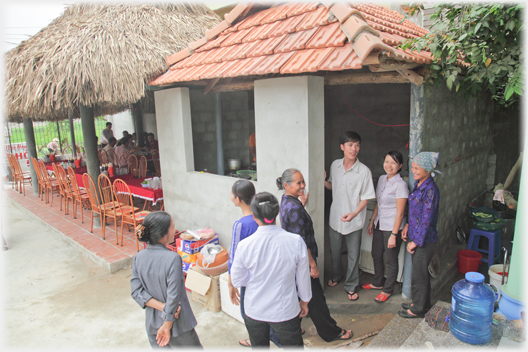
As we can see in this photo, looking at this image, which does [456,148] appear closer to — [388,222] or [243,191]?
[388,222]

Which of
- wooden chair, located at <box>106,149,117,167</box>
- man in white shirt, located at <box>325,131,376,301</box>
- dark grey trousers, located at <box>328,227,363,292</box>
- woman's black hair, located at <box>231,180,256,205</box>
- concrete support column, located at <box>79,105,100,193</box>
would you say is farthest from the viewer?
wooden chair, located at <box>106,149,117,167</box>

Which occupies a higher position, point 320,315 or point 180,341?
point 180,341

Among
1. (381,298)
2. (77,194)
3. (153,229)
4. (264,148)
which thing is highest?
(264,148)

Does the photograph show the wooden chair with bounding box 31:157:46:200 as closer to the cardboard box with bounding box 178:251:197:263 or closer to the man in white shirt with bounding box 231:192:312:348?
the cardboard box with bounding box 178:251:197:263

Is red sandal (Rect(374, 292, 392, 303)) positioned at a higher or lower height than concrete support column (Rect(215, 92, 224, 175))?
lower

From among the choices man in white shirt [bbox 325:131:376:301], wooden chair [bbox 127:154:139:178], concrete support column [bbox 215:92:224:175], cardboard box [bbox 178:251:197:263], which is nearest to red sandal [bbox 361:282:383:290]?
man in white shirt [bbox 325:131:376:301]

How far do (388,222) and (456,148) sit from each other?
205 centimetres

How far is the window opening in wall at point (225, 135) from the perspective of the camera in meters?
→ 5.96

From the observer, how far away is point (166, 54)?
5516mm

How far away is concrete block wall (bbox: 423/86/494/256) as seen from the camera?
4.04 metres

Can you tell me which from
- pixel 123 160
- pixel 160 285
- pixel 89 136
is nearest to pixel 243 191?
pixel 160 285

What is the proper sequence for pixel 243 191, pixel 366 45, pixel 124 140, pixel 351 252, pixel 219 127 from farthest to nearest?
pixel 124 140, pixel 219 127, pixel 351 252, pixel 366 45, pixel 243 191

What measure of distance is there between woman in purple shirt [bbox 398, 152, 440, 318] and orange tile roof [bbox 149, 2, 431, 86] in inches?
43.0

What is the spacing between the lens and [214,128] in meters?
6.31
